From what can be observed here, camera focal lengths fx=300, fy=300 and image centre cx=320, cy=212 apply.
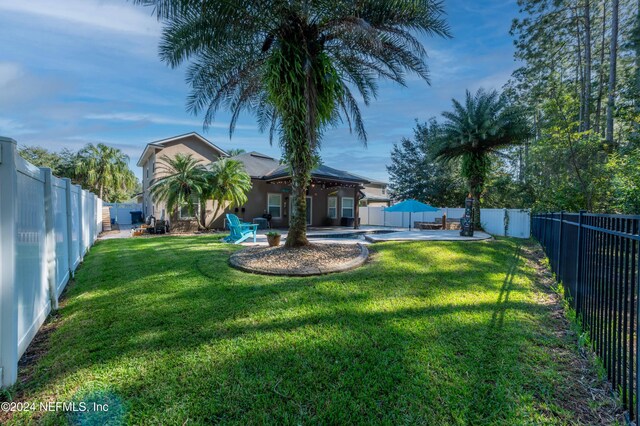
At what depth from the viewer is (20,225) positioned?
3.18m

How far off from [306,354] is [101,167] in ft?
119

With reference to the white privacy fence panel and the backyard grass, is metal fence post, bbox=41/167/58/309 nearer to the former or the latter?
the white privacy fence panel

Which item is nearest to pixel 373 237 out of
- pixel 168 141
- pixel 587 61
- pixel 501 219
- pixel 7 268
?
pixel 501 219

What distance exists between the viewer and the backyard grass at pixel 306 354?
259 centimetres

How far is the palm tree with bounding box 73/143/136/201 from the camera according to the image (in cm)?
3058

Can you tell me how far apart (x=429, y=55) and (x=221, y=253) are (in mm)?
8611

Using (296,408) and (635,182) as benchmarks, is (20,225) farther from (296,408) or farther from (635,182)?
(635,182)

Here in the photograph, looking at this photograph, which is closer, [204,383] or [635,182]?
[204,383]

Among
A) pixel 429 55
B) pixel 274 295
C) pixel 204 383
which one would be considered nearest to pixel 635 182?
pixel 429 55

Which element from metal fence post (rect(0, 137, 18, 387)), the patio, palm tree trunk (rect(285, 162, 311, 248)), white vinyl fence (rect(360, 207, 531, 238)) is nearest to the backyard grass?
metal fence post (rect(0, 137, 18, 387))

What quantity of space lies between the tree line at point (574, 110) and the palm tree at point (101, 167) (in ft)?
102

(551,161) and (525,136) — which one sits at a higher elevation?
(525,136)

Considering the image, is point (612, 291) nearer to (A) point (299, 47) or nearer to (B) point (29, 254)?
(B) point (29, 254)

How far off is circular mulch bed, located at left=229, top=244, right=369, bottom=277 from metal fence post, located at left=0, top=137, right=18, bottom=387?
4220 millimetres
